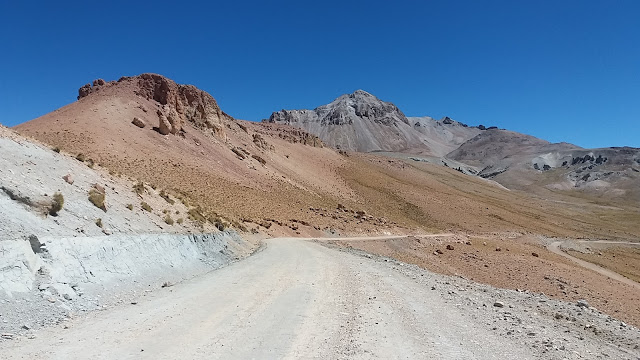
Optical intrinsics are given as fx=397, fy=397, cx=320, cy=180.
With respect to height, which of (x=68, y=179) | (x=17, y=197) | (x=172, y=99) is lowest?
(x=17, y=197)

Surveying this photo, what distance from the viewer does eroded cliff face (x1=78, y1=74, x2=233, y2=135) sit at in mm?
57719

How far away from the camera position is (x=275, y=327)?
8.52 metres

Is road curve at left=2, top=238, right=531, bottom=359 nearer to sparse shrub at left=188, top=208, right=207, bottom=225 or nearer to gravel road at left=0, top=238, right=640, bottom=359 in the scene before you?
gravel road at left=0, top=238, right=640, bottom=359

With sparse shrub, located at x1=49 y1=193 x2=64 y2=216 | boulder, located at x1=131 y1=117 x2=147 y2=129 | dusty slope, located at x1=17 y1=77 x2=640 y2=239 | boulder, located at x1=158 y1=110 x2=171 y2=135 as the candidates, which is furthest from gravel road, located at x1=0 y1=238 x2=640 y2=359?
boulder, located at x1=158 y1=110 x2=171 y2=135

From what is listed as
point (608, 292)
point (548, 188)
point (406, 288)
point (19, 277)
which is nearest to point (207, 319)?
point (19, 277)

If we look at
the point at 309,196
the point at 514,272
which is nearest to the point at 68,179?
the point at 514,272

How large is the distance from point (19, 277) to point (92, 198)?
19.6 feet

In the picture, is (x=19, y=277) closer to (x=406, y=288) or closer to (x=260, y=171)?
(x=406, y=288)

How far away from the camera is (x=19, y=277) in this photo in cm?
853

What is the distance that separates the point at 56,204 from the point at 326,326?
28.9 feet

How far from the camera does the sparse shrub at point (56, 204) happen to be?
11531mm

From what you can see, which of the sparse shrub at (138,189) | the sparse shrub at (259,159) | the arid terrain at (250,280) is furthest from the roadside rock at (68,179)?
the sparse shrub at (259,159)

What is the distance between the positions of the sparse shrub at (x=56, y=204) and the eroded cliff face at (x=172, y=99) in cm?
4361

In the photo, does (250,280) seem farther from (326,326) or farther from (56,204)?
(56,204)
